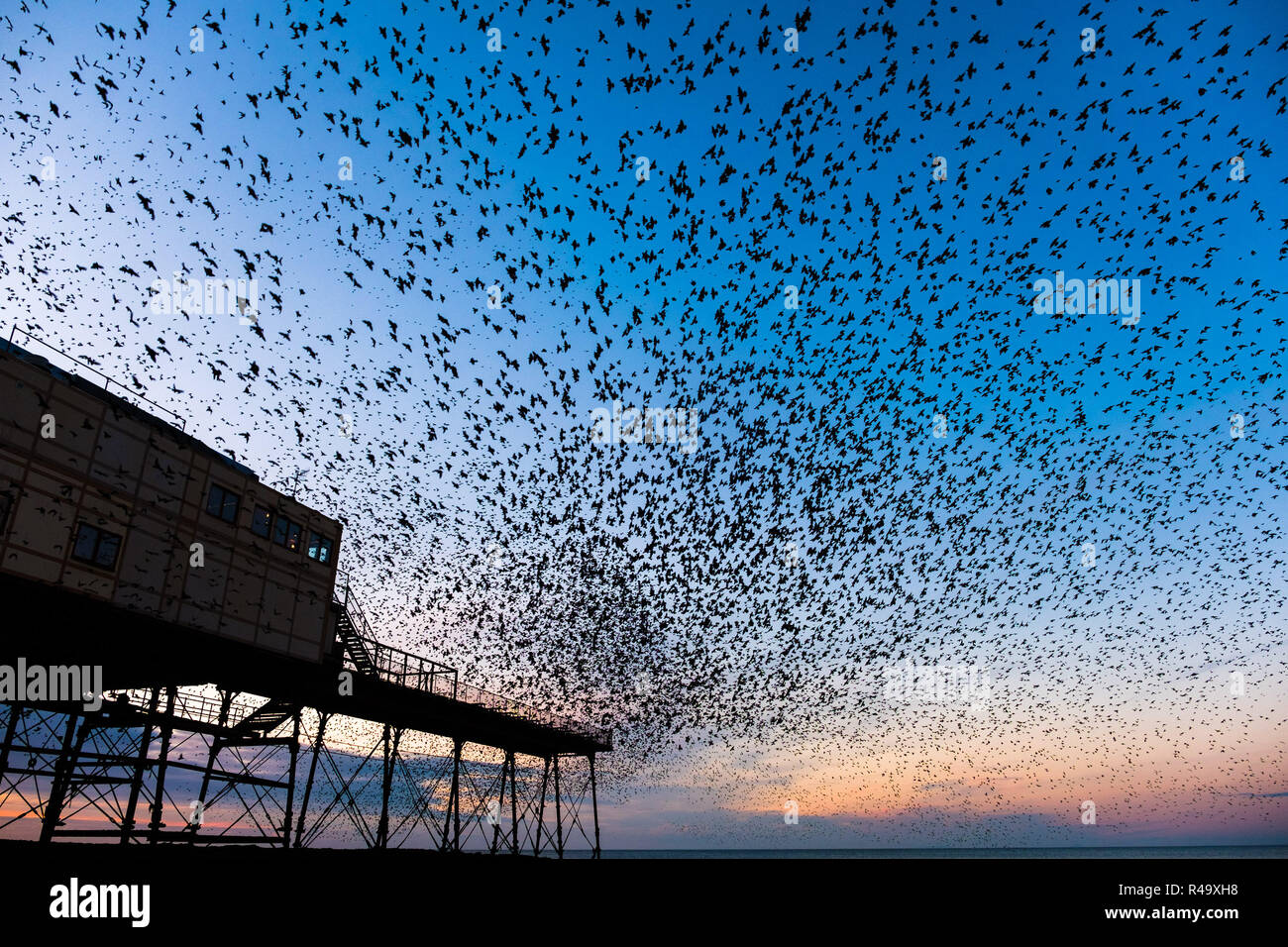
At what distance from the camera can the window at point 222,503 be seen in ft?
77.2

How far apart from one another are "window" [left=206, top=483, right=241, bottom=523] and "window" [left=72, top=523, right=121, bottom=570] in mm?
3399

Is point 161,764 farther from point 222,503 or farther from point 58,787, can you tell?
point 222,503

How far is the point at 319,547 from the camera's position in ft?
91.7

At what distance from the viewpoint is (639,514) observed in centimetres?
2173

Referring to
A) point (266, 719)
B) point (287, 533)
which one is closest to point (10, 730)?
point (266, 719)

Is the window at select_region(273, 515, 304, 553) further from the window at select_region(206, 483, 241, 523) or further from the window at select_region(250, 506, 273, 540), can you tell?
the window at select_region(206, 483, 241, 523)

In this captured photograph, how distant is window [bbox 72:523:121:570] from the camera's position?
19188 mm
